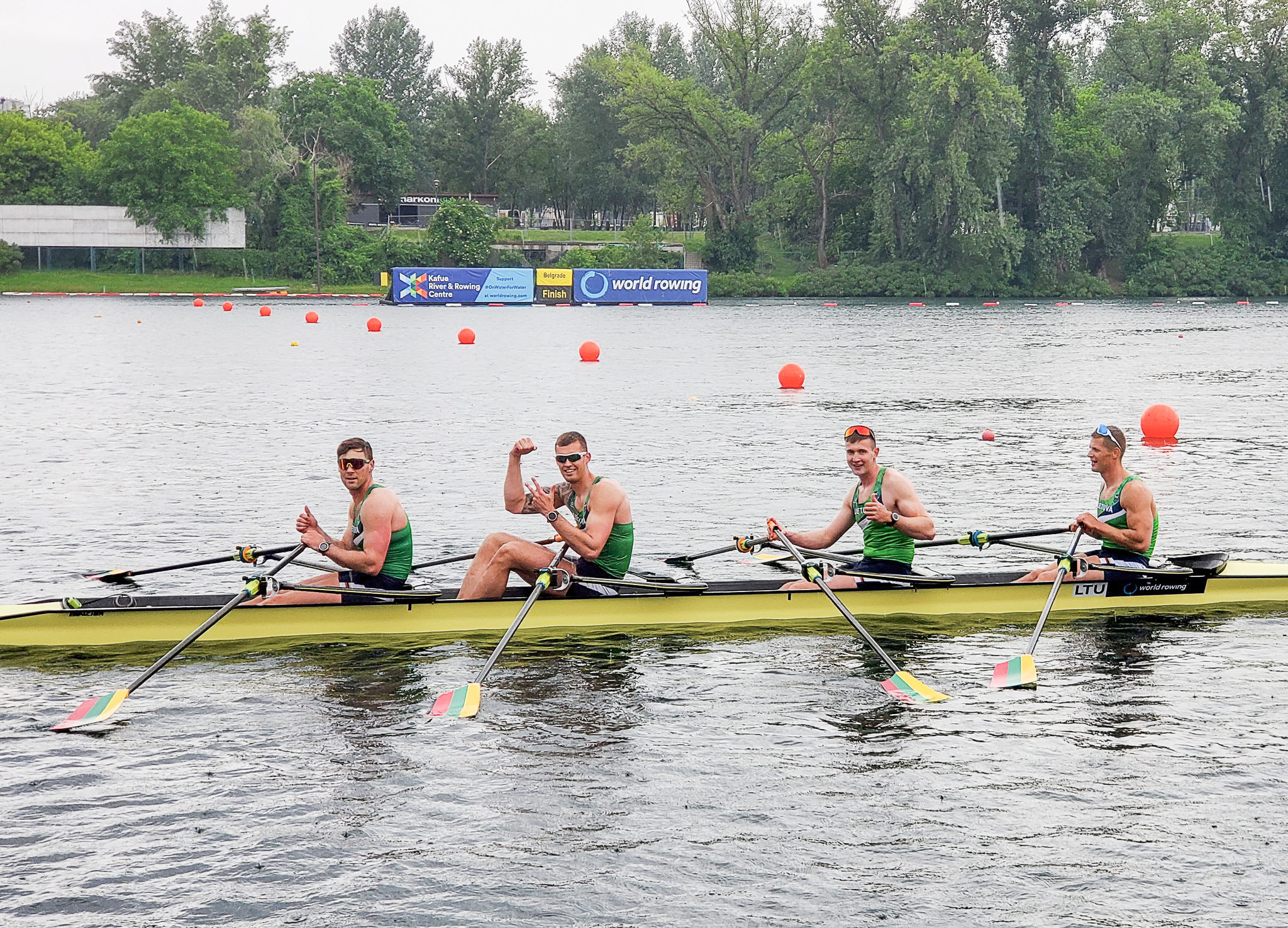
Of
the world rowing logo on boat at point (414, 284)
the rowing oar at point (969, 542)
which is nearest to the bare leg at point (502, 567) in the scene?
the rowing oar at point (969, 542)

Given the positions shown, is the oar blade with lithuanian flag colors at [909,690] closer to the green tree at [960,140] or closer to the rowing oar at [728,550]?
the rowing oar at [728,550]

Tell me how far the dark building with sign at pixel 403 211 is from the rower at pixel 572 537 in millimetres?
109911

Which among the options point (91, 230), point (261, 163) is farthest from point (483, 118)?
point (91, 230)

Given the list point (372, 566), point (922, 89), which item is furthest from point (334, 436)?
point (922, 89)

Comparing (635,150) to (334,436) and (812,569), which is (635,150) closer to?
(334,436)

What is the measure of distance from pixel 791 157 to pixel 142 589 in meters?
90.3

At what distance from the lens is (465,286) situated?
79.1 meters

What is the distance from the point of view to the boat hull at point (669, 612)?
11.9 metres

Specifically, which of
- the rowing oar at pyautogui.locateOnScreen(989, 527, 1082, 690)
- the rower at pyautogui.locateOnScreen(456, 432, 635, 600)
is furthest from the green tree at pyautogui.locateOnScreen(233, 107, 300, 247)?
the rowing oar at pyautogui.locateOnScreen(989, 527, 1082, 690)

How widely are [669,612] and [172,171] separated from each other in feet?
309

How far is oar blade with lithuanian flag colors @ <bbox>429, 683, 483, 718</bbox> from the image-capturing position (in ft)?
34.0

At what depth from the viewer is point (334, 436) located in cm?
2614

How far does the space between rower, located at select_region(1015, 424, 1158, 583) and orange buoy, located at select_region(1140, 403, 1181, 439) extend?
13.4m

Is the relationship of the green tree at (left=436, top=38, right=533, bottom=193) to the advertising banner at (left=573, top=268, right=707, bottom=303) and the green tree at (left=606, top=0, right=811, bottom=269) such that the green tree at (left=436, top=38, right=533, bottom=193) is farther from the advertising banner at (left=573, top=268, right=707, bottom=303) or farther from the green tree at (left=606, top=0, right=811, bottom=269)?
the advertising banner at (left=573, top=268, right=707, bottom=303)
